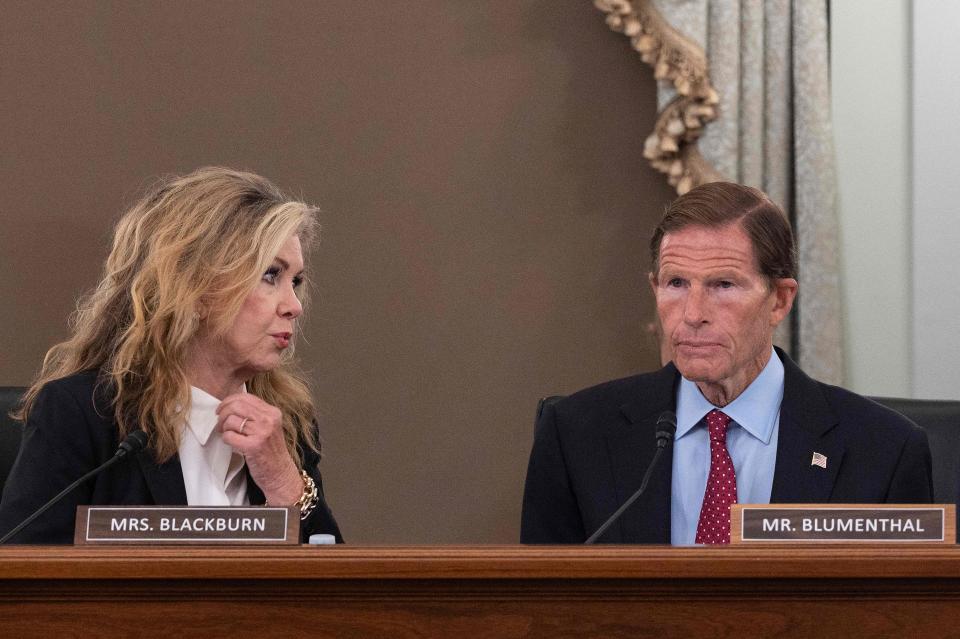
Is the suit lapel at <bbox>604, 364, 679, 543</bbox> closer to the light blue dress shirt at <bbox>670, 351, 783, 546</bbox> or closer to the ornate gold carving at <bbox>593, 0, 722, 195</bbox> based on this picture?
the light blue dress shirt at <bbox>670, 351, 783, 546</bbox>

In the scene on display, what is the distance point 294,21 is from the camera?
337cm

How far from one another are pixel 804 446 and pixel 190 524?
1.10 metres

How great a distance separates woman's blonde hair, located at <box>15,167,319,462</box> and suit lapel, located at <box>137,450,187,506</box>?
20mm

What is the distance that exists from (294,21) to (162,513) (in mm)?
2035

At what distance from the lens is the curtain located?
325cm

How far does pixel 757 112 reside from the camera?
3277 mm

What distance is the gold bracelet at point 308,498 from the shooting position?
2357 millimetres

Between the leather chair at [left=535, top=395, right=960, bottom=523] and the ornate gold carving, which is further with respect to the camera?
the ornate gold carving

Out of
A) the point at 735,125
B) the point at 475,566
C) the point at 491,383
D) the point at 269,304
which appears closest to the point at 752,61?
the point at 735,125

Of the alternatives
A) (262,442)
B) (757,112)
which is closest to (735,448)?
(262,442)

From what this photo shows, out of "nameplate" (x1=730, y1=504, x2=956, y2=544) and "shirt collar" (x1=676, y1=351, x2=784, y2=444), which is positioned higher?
"shirt collar" (x1=676, y1=351, x2=784, y2=444)

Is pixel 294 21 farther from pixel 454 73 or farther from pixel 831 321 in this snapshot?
pixel 831 321

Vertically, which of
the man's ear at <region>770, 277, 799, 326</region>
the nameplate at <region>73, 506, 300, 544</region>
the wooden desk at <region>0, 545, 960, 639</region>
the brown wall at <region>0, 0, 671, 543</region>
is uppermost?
the brown wall at <region>0, 0, 671, 543</region>

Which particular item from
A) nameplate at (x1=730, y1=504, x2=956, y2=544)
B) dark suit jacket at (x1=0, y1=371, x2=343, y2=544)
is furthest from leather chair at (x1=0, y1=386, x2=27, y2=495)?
nameplate at (x1=730, y1=504, x2=956, y2=544)
